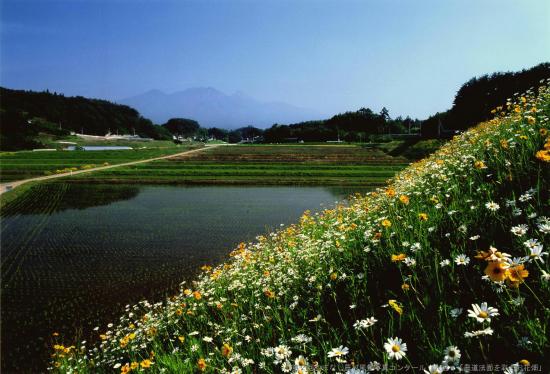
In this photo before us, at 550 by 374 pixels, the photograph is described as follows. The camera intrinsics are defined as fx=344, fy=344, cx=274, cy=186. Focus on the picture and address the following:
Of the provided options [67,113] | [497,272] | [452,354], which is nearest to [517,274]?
[497,272]

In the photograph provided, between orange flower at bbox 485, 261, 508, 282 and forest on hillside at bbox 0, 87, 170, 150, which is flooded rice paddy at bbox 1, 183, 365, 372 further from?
forest on hillside at bbox 0, 87, 170, 150

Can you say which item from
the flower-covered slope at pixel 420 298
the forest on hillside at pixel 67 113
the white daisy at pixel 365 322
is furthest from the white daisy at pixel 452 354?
the forest on hillside at pixel 67 113

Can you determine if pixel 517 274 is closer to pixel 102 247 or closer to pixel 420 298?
pixel 420 298

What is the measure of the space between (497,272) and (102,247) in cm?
1695

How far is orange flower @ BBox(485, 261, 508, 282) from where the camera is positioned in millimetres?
2248

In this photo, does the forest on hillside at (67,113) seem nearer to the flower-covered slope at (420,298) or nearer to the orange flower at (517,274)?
the flower-covered slope at (420,298)

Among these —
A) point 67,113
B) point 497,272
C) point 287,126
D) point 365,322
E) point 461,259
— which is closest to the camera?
point 497,272

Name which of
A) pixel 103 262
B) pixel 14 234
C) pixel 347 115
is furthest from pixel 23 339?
pixel 347 115

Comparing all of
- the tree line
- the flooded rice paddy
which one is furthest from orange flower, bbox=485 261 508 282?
the tree line

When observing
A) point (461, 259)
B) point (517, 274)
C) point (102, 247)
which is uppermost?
point (517, 274)

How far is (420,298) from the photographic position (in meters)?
4.09

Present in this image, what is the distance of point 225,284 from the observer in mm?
8094

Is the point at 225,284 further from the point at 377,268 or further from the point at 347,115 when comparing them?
the point at 347,115

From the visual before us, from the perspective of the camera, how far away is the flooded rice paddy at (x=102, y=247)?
32.1 feet
